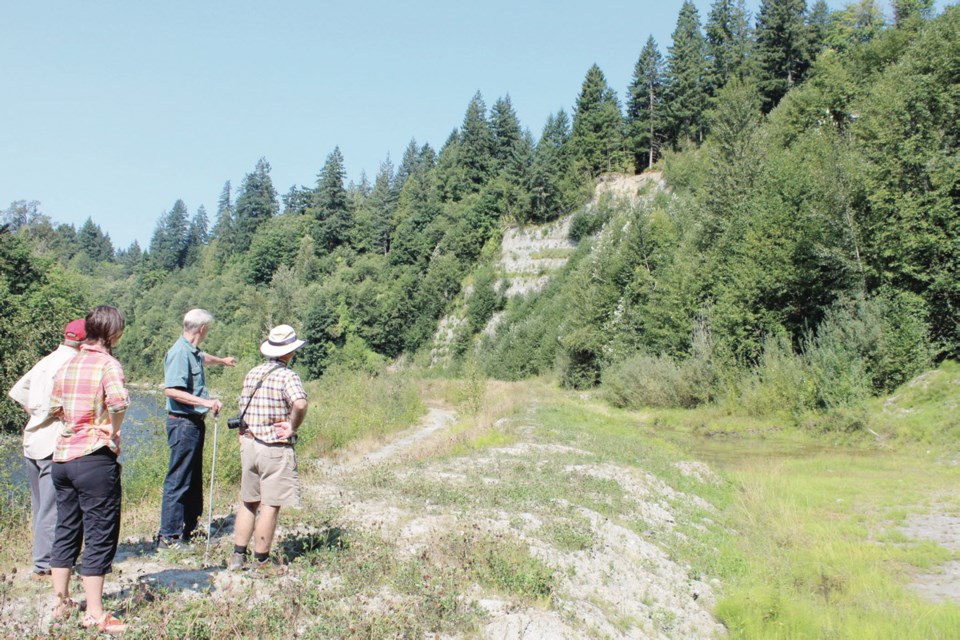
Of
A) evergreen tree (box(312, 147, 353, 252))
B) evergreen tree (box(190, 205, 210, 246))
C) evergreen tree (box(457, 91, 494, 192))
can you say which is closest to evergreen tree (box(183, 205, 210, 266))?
evergreen tree (box(190, 205, 210, 246))

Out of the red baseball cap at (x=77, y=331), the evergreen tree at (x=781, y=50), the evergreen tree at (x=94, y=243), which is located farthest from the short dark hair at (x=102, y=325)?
the evergreen tree at (x=94, y=243)

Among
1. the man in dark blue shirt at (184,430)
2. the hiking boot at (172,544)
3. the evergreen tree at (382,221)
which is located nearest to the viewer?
the hiking boot at (172,544)

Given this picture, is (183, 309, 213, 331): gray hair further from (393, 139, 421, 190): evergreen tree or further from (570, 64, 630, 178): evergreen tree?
(393, 139, 421, 190): evergreen tree

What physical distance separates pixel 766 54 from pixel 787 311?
4501 cm

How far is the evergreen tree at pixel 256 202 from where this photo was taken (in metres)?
121

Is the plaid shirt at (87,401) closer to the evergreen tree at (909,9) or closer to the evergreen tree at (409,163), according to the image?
the evergreen tree at (909,9)

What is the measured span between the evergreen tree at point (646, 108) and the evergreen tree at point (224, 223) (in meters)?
85.4

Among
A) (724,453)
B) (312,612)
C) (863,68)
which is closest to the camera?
(312,612)

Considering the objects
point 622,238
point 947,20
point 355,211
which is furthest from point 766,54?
point 355,211

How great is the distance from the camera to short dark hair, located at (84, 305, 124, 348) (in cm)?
455

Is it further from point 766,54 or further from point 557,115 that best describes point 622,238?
point 557,115

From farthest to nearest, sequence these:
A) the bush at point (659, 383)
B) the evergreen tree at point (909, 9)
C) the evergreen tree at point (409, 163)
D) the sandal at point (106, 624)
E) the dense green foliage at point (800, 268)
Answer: the evergreen tree at point (409, 163) < the evergreen tree at point (909, 9) < the bush at point (659, 383) < the dense green foliage at point (800, 268) < the sandal at point (106, 624)

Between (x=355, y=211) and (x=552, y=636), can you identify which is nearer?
(x=552, y=636)

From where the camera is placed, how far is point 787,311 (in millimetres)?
26625
